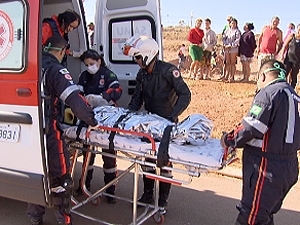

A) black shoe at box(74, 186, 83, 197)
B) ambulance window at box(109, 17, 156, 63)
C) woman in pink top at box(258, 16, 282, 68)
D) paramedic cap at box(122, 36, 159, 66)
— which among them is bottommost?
black shoe at box(74, 186, 83, 197)

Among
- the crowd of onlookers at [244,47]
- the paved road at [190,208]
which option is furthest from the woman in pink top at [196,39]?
the paved road at [190,208]

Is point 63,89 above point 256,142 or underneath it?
above

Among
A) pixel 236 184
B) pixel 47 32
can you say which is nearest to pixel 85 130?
pixel 47 32

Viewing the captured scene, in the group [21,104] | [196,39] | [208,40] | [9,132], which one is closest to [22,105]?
[21,104]

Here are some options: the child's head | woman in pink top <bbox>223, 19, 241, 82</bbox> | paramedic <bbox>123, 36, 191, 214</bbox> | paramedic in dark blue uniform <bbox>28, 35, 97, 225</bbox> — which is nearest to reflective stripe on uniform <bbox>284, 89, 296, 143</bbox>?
paramedic <bbox>123, 36, 191, 214</bbox>

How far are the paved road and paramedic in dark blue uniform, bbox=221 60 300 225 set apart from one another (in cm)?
104

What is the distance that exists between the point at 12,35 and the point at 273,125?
83.8 inches

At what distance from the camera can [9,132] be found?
333 centimetres

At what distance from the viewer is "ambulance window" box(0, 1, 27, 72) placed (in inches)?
126

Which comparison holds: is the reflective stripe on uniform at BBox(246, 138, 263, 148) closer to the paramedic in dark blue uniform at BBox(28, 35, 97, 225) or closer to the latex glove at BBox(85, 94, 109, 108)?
the paramedic in dark blue uniform at BBox(28, 35, 97, 225)

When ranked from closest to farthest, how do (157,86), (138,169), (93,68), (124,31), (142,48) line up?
(138,169) → (142,48) → (157,86) → (93,68) → (124,31)

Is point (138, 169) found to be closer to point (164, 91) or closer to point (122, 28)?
point (164, 91)

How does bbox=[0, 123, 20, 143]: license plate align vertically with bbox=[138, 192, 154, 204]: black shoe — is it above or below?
above

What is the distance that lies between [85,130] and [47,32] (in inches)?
46.9
